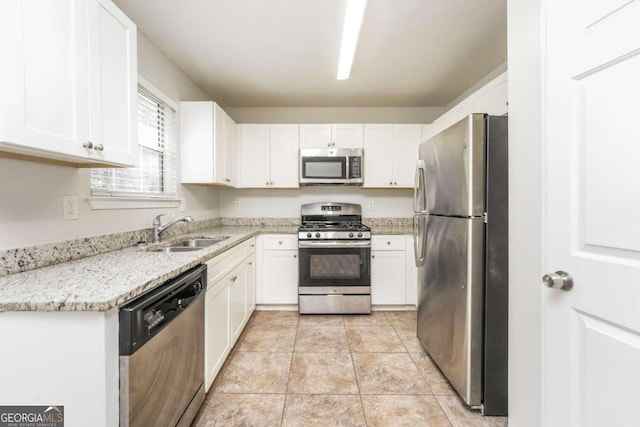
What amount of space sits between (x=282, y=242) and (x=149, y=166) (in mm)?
1485

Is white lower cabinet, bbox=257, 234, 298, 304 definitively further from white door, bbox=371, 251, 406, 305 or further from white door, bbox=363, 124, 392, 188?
white door, bbox=363, 124, 392, 188

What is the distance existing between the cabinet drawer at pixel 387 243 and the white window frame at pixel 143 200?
2.07 m

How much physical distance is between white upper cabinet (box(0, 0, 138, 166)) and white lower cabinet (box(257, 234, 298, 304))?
1862 millimetres

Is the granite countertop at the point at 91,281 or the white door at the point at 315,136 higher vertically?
the white door at the point at 315,136

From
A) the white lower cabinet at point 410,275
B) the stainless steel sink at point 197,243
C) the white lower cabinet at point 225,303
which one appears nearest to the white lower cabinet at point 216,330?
the white lower cabinet at point 225,303

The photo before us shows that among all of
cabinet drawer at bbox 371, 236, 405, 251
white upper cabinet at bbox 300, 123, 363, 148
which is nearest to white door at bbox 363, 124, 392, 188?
white upper cabinet at bbox 300, 123, 363, 148

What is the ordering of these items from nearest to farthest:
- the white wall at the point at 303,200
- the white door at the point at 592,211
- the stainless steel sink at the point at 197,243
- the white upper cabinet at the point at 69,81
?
the white door at the point at 592,211, the white upper cabinet at the point at 69,81, the stainless steel sink at the point at 197,243, the white wall at the point at 303,200

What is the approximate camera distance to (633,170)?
78 centimetres

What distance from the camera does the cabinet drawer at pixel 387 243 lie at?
3119 mm

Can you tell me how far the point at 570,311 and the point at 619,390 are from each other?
231mm

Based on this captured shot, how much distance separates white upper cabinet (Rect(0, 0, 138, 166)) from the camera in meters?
0.90

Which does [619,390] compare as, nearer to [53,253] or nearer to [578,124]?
[578,124]

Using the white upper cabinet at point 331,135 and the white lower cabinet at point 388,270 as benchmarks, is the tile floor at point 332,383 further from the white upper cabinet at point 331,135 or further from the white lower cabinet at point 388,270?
the white upper cabinet at point 331,135

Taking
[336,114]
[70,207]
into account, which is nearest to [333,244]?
[336,114]
